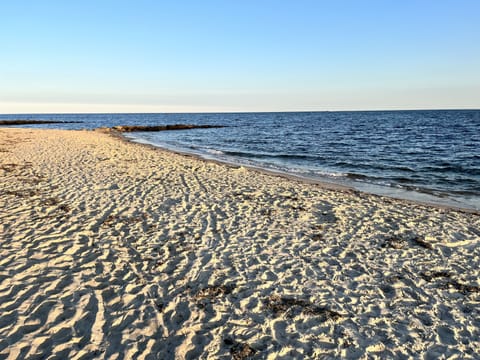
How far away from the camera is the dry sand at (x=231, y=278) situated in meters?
4.46

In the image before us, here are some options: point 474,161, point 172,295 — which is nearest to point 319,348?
point 172,295

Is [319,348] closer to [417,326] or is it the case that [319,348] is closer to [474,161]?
[417,326]

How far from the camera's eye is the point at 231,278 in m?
6.11

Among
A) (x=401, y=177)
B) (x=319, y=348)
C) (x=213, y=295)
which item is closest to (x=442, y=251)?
(x=319, y=348)

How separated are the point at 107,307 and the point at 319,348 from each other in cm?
327

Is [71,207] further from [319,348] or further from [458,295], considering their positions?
[458,295]

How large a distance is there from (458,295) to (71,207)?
9.84m

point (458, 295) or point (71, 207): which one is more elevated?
point (71, 207)

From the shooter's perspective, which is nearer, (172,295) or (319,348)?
(319,348)

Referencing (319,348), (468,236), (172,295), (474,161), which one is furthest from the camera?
(474,161)

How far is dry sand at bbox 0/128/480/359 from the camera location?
446cm

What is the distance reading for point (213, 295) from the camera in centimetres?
555

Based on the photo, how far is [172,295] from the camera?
550cm

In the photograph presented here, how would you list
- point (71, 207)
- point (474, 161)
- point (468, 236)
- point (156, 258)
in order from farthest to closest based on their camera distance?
point (474, 161), point (71, 207), point (468, 236), point (156, 258)
